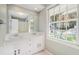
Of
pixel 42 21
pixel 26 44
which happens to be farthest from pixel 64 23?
pixel 26 44

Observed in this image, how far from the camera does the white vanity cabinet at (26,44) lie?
1.39 metres

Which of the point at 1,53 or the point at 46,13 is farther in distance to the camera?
the point at 46,13

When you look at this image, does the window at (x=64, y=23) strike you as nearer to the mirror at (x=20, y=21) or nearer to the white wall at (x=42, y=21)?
the white wall at (x=42, y=21)

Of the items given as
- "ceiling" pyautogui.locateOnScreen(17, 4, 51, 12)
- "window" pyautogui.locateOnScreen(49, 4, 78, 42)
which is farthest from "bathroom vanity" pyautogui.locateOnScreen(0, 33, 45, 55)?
"ceiling" pyautogui.locateOnScreen(17, 4, 51, 12)

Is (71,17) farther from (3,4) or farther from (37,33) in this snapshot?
(3,4)

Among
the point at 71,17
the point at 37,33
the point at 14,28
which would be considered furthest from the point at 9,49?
the point at 71,17

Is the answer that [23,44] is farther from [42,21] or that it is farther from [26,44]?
[42,21]

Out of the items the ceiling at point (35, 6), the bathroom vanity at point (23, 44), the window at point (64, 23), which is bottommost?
the bathroom vanity at point (23, 44)

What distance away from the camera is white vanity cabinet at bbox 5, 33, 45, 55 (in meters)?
1.39

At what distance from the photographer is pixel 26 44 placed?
55.9 inches

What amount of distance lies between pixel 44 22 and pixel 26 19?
0.88 ft

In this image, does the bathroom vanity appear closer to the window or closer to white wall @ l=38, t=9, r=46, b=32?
white wall @ l=38, t=9, r=46, b=32

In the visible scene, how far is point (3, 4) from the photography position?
1.38m

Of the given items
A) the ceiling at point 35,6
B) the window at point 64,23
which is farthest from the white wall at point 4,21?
the window at point 64,23
